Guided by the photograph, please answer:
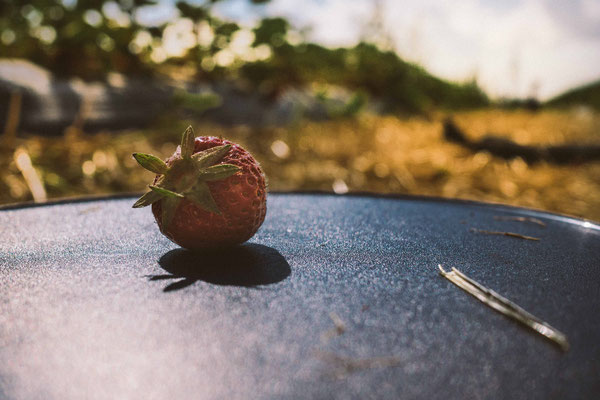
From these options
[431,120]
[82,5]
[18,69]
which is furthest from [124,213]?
[431,120]

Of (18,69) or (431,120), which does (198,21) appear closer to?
(18,69)

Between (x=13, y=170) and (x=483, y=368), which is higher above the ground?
(x=483, y=368)

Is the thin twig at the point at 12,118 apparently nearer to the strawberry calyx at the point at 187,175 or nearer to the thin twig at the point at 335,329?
the strawberry calyx at the point at 187,175

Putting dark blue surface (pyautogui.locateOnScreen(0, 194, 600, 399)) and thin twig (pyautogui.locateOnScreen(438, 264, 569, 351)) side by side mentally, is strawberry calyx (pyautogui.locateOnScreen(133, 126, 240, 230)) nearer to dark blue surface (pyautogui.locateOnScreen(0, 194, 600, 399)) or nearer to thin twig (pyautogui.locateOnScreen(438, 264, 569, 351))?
dark blue surface (pyautogui.locateOnScreen(0, 194, 600, 399))

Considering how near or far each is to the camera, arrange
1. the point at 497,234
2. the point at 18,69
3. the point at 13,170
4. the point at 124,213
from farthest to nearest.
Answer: the point at 18,69 < the point at 13,170 < the point at 124,213 < the point at 497,234

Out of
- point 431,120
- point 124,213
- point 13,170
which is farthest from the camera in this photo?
point 431,120

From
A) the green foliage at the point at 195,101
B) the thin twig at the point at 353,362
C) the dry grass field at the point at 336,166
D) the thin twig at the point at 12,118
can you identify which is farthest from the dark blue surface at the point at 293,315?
the green foliage at the point at 195,101

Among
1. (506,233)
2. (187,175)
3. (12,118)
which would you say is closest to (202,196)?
(187,175)

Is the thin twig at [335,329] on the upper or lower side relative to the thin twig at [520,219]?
upper
